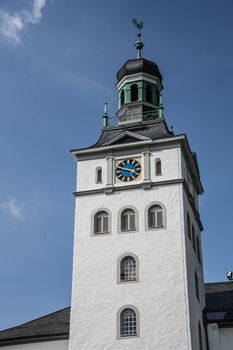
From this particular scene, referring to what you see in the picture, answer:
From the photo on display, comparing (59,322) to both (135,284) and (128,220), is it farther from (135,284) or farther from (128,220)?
(128,220)

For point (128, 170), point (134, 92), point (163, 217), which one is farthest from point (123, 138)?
point (163, 217)

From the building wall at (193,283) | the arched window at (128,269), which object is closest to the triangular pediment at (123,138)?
the building wall at (193,283)

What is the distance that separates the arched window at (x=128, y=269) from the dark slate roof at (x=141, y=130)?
27.4ft

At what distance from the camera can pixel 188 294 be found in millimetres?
39125

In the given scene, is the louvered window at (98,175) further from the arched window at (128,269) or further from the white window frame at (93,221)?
the arched window at (128,269)

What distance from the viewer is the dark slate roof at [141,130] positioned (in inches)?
1788

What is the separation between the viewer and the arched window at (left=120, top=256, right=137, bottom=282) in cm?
4050

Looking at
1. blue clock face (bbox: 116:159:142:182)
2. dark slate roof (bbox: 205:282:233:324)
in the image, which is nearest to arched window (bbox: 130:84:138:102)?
blue clock face (bbox: 116:159:142:182)

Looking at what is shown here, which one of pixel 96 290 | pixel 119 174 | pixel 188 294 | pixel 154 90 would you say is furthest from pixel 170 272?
pixel 154 90

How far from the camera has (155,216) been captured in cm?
4197

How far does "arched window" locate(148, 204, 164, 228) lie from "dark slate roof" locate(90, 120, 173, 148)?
16.5 ft

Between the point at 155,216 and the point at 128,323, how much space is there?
660 cm

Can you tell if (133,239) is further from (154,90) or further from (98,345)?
(154,90)

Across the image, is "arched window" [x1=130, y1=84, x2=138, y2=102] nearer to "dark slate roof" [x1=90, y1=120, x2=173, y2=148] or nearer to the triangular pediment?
"dark slate roof" [x1=90, y1=120, x2=173, y2=148]
